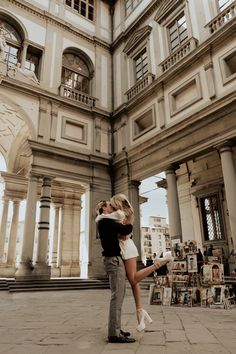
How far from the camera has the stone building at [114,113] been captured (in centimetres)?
1058

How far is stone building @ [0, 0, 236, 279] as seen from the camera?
34.7 ft

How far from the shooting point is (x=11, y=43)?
13836mm

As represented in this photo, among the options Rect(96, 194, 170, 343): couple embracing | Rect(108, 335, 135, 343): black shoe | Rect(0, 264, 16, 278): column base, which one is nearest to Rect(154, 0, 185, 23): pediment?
Rect(96, 194, 170, 343): couple embracing

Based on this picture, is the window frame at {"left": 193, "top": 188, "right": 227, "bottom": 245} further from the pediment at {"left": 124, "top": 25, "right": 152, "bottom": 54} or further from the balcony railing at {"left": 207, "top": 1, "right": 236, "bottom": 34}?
the pediment at {"left": 124, "top": 25, "right": 152, "bottom": 54}

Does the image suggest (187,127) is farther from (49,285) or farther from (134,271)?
(134,271)

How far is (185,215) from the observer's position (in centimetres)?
1380

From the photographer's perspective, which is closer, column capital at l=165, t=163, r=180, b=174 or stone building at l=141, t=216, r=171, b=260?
column capital at l=165, t=163, r=180, b=174

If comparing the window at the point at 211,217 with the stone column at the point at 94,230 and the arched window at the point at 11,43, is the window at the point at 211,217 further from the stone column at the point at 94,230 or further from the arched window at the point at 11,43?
the arched window at the point at 11,43

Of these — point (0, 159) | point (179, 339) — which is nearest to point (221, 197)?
point (179, 339)

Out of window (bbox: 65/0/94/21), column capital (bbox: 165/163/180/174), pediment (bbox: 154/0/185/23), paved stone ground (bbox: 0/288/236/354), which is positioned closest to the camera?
paved stone ground (bbox: 0/288/236/354)

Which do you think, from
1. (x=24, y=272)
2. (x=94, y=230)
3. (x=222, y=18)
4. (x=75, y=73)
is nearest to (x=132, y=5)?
(x=75, y=73)

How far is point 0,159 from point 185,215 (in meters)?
12.1

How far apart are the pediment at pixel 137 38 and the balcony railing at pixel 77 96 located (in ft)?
11.9

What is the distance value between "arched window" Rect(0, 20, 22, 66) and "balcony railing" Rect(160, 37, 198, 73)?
739 centimetres
